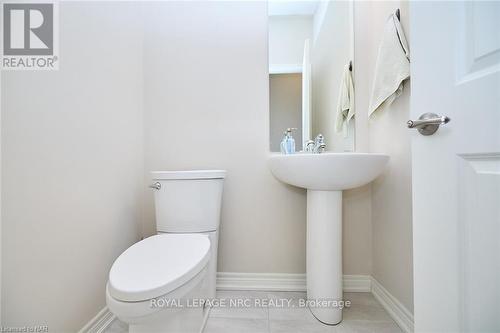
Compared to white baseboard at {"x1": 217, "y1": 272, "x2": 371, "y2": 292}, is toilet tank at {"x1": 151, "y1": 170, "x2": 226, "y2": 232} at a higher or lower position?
higher

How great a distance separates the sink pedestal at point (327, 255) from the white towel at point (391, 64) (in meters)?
0.56

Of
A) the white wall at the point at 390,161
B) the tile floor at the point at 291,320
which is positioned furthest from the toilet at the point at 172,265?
the white wall at the point at 390,161

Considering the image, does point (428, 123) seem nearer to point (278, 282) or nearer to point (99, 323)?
point (278, 282)

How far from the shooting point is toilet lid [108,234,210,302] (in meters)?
0.67

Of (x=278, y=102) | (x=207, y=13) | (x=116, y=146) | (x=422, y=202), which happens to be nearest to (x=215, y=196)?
(x=116, y=146)

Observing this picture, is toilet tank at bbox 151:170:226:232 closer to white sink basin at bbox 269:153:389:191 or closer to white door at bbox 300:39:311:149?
white sink basin at bbox 269:153:389:191

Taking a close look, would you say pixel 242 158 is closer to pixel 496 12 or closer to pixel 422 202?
A: pixel 422 202

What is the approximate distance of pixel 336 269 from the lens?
1.15 m

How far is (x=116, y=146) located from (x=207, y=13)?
1.03 meters

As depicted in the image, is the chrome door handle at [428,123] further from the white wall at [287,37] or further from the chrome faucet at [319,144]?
the white wall at [287,37]

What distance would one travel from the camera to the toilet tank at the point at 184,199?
126 centimetres

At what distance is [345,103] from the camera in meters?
1.46

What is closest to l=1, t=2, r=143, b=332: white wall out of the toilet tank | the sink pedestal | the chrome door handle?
the toilet tank
